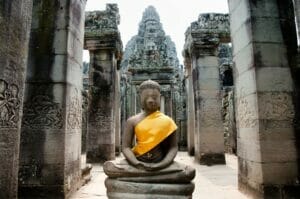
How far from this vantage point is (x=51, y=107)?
436 cm

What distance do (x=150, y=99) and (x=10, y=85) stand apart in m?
1.64

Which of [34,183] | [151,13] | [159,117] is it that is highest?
[151,13]

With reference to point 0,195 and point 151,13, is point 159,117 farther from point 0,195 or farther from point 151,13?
point 151,13

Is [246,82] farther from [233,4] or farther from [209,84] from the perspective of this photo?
[209,84]

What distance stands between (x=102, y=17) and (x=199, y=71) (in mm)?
4213

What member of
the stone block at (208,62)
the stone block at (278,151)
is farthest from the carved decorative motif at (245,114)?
the stone block at (208,62)

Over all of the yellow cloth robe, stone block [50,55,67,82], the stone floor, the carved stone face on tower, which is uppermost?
the carved stone face on tower

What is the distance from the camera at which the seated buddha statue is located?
3.09 m

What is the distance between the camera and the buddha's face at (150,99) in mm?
3436

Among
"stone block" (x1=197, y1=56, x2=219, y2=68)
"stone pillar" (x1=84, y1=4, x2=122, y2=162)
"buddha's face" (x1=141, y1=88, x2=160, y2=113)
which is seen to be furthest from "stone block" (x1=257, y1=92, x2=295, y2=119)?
"stone pillar" (x1=84, y1=4, x2=122, y2=162)

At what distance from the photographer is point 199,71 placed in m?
9.59

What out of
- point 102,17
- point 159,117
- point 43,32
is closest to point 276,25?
point 159,117

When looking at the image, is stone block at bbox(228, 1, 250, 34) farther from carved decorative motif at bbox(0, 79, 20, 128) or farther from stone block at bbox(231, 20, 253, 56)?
carved decorative motif at bbox(0, 79, 20, 128)

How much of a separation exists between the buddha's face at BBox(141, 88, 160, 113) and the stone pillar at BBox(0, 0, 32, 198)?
1.48 m
